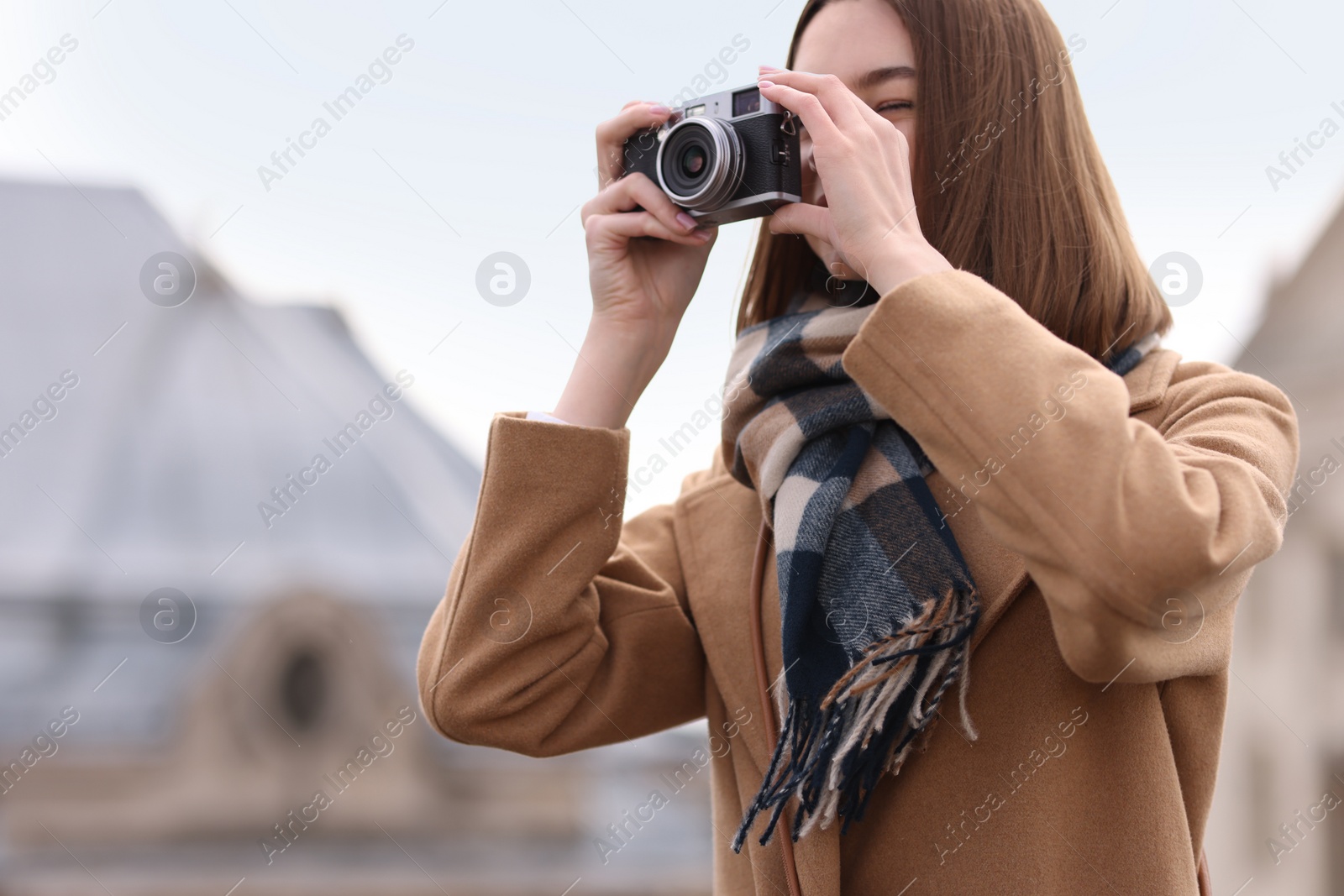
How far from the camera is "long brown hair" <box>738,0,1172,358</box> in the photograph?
5.26ft

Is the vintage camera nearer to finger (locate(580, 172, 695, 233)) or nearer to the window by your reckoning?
finger (locate(580, 172, 695, 233))

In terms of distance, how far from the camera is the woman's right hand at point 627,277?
70.7 inches

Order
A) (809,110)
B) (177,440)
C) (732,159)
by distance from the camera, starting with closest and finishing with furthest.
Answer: (809,110)
(732,159)
(177,440)

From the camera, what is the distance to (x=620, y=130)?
183 cm

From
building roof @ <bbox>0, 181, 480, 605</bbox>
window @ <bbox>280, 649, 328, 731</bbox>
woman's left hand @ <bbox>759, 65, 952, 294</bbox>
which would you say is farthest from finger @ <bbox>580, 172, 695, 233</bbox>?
building roof @ <bbox>0, 181, 480, 605</bbox>

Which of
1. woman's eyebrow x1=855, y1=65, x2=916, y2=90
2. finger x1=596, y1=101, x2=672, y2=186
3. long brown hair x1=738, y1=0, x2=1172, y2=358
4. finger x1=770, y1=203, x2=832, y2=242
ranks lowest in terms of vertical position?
long brown hair x1=738, y1=0, x2=1172, y2=358

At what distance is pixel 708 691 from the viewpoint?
1.83 meters

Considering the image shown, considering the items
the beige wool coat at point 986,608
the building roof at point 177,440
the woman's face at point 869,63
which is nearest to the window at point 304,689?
the building roof at point 177,440

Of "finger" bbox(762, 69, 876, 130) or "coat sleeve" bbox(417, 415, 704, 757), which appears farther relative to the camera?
"coat sleeve" bbox(417, 415, 704, 757)

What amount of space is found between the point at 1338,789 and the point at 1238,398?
10885mm

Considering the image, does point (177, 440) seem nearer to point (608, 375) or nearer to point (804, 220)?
point (608, 375)

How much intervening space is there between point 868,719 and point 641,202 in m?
0.88

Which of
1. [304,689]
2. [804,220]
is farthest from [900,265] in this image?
[304,689]

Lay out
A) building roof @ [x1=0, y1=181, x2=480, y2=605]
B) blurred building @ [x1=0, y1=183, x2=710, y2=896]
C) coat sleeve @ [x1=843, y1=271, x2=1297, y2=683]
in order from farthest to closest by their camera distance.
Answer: building roof @ [x1=0, y1=181, x2=480, y2=605]
blurred building @ [x1=0, y1=183, x2=710, y2=896]
coat sleeve @ [x1=843, y1=271, x2=1297, y2=683]
